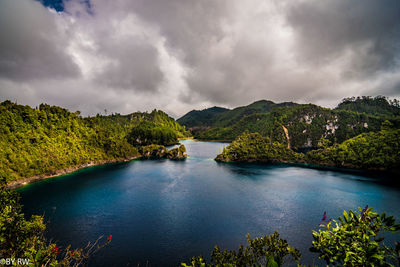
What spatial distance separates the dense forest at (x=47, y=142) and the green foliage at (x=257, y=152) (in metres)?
59.6

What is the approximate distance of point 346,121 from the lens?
15612 centimetres

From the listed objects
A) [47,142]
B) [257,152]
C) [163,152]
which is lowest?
[163,152]

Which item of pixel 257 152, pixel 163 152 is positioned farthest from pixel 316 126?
pixel 163 152

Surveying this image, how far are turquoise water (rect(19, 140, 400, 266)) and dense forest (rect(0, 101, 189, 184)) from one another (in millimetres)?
6836

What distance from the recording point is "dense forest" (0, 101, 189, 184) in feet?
166

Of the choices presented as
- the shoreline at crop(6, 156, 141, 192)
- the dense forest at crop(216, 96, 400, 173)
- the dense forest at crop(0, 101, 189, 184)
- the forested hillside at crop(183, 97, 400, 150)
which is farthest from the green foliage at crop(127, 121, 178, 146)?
the forested hillside at crop(183, 97, 400, 150)

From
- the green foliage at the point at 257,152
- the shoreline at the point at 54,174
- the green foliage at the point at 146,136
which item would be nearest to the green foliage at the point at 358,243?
the shoreline at the point at 54,174

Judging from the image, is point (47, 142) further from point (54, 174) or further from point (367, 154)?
point (367, 154)

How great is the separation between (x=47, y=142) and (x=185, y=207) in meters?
60.7

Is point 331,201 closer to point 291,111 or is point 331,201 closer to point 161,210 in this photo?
point 161,210

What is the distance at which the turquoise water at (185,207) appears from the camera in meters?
25.0

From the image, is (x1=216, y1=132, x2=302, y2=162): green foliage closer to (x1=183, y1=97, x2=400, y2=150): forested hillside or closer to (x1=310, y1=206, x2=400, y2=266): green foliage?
(x1=183, y1=97, x2=400, y2=150): forested hillside

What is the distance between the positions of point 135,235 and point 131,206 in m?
12.2

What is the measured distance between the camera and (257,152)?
91438 millimetres
